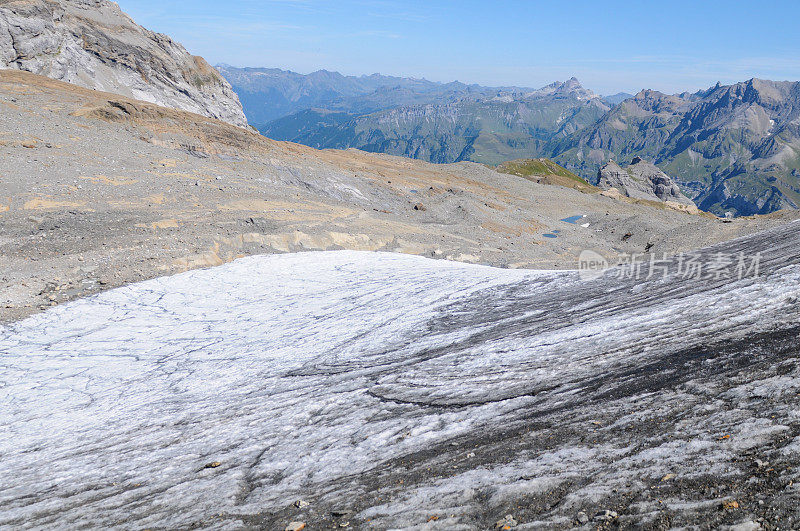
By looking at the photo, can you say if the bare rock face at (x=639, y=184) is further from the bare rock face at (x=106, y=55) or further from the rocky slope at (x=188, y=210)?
the bare rock face at (x=106, y=55)

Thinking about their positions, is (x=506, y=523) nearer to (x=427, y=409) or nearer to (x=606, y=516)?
(x=606, y=516)

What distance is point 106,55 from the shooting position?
86.8m

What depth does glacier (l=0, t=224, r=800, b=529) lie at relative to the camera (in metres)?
6.28

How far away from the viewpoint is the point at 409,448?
889cm

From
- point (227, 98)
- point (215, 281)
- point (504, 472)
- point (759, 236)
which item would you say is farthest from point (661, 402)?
point (227, 98)

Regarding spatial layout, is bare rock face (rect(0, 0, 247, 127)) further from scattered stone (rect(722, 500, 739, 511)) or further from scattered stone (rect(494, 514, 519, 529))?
scattered stone (rect(722, 500, 739, 511))

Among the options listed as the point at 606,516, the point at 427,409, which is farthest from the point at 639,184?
the point at 606,516

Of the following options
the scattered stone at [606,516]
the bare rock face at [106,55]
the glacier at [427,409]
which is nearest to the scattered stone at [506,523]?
the glacier at [427,409]

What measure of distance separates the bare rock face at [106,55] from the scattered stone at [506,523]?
88.4 metres

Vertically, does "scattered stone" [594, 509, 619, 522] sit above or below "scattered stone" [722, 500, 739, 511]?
below

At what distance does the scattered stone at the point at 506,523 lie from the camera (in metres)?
5.75

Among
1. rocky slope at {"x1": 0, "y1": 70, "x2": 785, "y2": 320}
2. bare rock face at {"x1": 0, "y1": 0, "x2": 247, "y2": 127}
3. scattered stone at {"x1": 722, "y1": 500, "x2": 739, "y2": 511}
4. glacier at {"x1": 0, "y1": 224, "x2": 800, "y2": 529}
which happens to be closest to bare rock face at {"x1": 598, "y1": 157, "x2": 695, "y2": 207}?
rocky slope at {"x1": 0, "y1": 70, "x2": 785, "y2": 320}

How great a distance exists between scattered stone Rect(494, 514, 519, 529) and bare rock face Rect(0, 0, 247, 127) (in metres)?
88.4

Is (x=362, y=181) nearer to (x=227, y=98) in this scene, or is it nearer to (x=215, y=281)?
(x=215, y=281)
